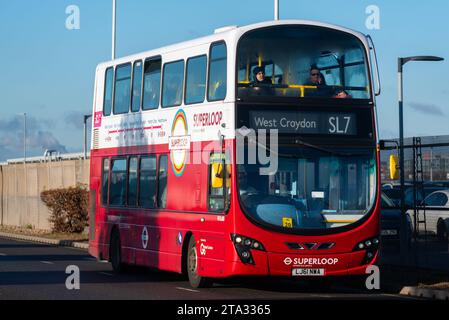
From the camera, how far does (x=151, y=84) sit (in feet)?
75.9

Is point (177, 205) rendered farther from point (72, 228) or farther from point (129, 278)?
point (72, 228)

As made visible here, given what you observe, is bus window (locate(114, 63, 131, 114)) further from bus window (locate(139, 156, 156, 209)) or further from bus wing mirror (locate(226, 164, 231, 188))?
bus wing mirror (locate(226, 164, 231, 188))

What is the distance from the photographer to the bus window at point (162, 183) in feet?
72.5

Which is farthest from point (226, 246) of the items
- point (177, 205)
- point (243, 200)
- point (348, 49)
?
point (348, 49)

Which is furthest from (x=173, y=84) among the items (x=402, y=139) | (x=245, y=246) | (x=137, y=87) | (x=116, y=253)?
(x=402, y=139)

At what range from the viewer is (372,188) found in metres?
19.4

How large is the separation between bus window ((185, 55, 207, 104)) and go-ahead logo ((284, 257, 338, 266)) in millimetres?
3523

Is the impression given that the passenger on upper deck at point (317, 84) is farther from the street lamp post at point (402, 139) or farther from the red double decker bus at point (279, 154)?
the street lamp post at point (402, 139)

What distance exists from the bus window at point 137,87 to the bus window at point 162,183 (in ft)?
6.36

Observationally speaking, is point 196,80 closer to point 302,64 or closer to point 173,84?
point 173,84

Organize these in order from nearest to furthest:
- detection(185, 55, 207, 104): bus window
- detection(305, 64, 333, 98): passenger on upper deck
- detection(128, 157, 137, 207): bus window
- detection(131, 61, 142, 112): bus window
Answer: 1. detection(305, 64, 333, 98): passenger on upper deck
2. detection(185, 55, 207, 104): bus window
3. detection(131, 61, 142, 112): bus window
4. detection(128, 157, 137, 207): bus window

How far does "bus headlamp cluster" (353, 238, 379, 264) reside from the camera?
63.0 feet

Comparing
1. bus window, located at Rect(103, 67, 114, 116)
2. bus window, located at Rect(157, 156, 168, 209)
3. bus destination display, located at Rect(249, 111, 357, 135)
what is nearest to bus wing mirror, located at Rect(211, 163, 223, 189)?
bus destination display, located at Rect(249, 111, 357, 135)
